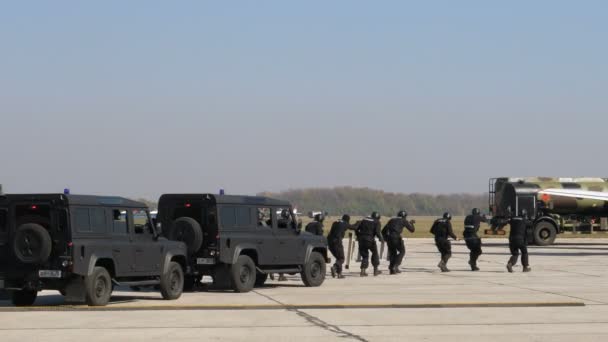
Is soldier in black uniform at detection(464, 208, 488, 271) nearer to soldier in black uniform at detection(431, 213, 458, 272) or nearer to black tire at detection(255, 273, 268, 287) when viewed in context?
soldier in black uniform at detection(431, 213, 458, 272)

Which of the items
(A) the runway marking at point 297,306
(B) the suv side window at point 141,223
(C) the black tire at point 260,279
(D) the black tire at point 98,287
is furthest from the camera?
(C) the black tire at point 260,279

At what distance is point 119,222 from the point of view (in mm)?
20109

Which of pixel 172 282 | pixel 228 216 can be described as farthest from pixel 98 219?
pixel 228 216

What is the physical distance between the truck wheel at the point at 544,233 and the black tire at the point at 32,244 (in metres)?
34.4

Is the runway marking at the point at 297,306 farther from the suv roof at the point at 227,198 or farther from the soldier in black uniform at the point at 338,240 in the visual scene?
the soldier in black uniform at the point at 338,240

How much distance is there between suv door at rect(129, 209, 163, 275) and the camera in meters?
20.4

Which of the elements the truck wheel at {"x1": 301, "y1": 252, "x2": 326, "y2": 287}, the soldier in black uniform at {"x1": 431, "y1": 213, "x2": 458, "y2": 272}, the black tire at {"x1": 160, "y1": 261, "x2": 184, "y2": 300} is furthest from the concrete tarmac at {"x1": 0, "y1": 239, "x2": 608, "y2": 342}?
the soldier in black uniform at {"x1": 431, "y1": 213, "x2": 458, "y2": 272}

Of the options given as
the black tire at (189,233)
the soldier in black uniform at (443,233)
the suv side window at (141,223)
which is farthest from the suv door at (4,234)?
the soldier in black uniform at (443,233)

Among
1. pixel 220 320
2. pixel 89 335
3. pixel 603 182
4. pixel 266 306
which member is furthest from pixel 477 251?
pixel 603 182

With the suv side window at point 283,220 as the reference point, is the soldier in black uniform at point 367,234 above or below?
below

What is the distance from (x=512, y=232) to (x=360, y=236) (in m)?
4.66

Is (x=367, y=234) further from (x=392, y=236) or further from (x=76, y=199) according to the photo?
(x=76, y=199)

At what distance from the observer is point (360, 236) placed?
95.5 ft

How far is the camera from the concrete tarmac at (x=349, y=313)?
1491cm
